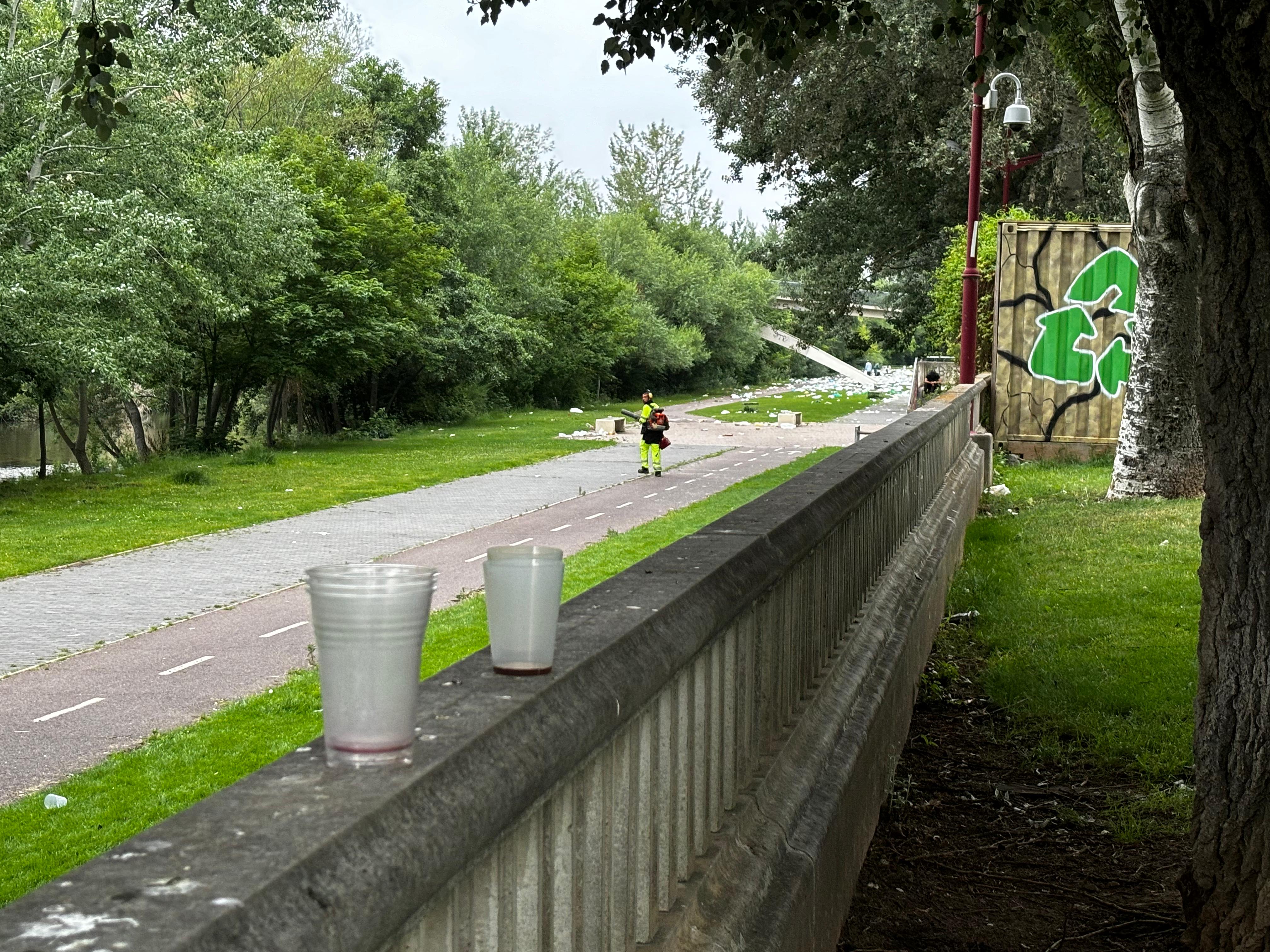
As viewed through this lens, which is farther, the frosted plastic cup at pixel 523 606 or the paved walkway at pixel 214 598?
the paved walkway at pixel 214 598

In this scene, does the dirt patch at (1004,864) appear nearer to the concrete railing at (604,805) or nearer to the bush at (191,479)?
the concrete railing at (604,805)

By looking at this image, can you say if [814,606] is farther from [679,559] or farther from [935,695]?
[935,695]

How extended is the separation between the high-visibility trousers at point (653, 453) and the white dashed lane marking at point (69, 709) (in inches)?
654

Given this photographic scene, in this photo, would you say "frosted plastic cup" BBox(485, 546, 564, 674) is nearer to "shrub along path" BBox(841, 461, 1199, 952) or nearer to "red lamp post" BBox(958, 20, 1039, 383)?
"shrub along path" BBox(841, 461, 1199, 952)

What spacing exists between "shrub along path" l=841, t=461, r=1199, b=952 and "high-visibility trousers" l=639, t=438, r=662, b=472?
13908 millimetres

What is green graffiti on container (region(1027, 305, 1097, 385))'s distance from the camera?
2105 cm

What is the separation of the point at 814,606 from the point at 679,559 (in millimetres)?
1472

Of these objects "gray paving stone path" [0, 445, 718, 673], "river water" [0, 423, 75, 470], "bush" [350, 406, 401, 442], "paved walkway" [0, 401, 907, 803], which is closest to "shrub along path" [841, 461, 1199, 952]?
"paved walkway" [0, 401, 907, 803]

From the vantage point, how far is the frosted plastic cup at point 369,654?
1.60 m

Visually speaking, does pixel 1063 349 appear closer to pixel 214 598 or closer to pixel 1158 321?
pixel 1158 321

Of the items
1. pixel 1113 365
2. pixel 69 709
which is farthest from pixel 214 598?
pixel 1113 365

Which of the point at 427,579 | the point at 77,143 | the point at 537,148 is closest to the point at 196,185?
the point at 77,143

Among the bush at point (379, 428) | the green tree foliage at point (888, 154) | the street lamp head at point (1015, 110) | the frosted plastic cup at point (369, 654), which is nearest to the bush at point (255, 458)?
the bush at point (379, 428)

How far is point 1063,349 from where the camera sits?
21.1m
